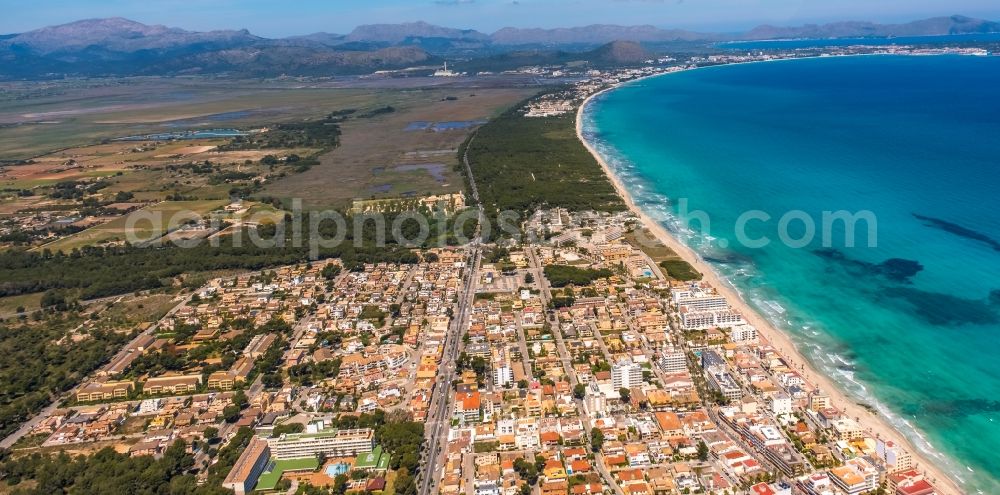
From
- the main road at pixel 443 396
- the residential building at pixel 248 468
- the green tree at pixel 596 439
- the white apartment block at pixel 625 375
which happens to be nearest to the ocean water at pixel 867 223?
the white apartment block at pixel 625 375

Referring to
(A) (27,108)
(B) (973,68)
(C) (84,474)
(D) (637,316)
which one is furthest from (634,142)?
(A) (27,108)

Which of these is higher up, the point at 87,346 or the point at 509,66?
the point at 509,66

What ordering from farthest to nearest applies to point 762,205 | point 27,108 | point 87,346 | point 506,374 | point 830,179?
point 27,108 → point 830,179 → point 762,205 → point 87,346 → point 506,374

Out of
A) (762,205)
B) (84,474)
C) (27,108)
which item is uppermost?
(27,108)

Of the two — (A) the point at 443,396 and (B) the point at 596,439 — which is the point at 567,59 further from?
(B) the point at 596,439

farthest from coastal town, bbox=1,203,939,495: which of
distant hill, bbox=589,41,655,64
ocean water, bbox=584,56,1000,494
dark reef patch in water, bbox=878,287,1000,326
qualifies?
distant hill, bbox=589,41,655,64

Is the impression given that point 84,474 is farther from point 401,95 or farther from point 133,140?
point 401,95

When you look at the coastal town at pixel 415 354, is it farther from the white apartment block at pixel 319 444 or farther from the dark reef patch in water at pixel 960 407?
the dark reef patch in water at pixel 960 407

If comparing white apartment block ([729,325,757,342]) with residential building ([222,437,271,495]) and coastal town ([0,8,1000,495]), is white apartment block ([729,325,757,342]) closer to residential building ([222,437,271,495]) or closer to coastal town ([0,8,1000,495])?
coastal town ([0,8,1000,495])

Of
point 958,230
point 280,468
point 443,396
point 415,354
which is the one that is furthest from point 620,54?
point 280,468
